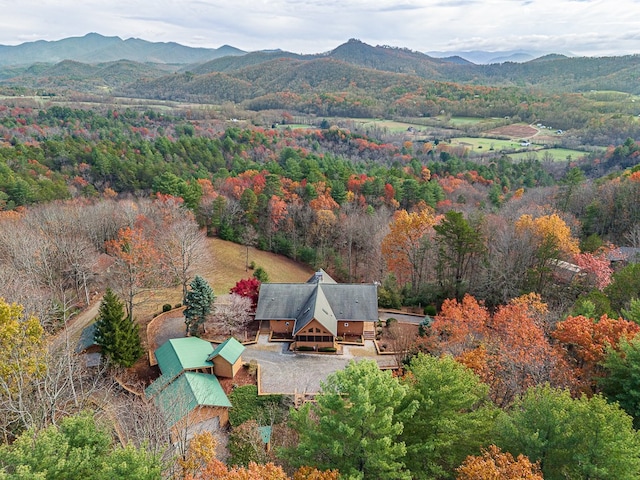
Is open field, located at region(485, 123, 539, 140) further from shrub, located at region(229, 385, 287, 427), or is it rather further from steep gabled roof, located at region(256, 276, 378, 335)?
shrub, located at region(229, 385, 287, 427)

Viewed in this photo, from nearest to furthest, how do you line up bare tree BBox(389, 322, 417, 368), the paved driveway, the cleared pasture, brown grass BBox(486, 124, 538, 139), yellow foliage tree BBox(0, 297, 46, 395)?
yellow foliage tree BBox(0, 297, 46, 395) → the paved driveway → bare tree BBox(389, 322, 417, 368) → the cleared pasture → brown grass BBox(486, 124, 538, 139)

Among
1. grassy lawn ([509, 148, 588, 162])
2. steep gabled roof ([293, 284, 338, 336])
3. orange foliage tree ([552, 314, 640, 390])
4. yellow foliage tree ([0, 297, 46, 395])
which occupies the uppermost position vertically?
yellow foliage tree ([0, 297, 46, 395])

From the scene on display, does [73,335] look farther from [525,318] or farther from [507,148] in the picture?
[507,148]

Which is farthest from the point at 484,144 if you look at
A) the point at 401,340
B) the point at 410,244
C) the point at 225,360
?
the point at 225,360

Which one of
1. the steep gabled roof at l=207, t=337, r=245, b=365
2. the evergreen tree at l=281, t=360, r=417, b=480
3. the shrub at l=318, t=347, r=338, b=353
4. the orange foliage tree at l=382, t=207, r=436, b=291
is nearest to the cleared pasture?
the orange foliage tree at l=382, t=207, r=436, b=291

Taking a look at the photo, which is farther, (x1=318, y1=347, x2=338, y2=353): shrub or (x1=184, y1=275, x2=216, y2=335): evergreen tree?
(x1=184, y1=275, x2=216, y2=335): evergreen tree

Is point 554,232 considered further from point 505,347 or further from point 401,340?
point 505,347
